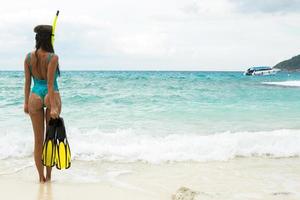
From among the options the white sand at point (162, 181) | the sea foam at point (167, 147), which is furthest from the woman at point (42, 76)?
the sea foam at point (167, 147)

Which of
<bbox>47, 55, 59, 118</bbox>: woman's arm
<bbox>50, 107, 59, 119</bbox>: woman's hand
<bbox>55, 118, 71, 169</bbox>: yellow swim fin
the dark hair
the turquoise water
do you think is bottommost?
the turquoise water

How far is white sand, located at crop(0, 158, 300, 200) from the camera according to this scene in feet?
15.1

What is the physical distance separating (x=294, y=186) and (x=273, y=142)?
9.43 feet

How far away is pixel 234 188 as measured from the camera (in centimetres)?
502

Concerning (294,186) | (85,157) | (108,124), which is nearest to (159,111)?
(108,124)

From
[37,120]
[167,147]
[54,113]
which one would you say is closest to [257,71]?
[167,147]

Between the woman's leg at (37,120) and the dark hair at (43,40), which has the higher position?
the dark hair at (43,40)

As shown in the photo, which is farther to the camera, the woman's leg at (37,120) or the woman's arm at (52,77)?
the woman's leg at (37,120)

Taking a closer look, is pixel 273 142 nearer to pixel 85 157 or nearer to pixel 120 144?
pixel 120 144

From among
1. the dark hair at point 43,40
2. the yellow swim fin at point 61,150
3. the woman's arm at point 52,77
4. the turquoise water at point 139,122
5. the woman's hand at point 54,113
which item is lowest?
the turquoise water at point 139,122

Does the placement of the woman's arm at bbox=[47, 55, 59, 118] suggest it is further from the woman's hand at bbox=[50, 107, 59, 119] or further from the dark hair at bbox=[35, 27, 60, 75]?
the dark hair at bbox=[35, 27, 60, 75]

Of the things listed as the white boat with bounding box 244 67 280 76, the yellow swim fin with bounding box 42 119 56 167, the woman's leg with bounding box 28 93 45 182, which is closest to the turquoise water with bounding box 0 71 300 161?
the woman's leg with bounding box 28 93 45 182

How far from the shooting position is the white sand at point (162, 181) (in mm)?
4609

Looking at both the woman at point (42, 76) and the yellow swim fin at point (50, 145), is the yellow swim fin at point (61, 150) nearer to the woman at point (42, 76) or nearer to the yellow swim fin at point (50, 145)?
the yellow swim fin at point (50, 145)
